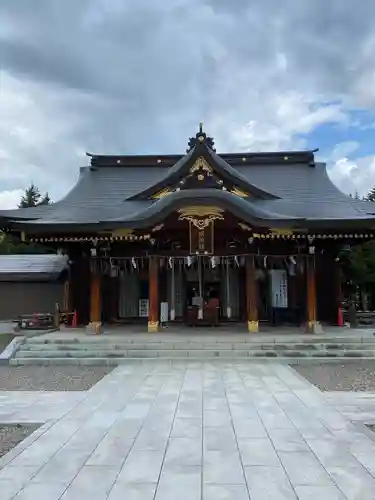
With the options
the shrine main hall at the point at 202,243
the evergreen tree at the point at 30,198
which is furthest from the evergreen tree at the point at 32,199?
the shrine main hall at the point at 202,243

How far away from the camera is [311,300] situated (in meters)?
13.4

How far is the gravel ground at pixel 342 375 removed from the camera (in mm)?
7934

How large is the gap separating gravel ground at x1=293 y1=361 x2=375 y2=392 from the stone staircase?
0.43 metres

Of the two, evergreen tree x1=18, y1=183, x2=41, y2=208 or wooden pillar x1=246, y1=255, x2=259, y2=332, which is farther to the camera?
evergreen tree x1=18, y1=183, x2=41, y2=208

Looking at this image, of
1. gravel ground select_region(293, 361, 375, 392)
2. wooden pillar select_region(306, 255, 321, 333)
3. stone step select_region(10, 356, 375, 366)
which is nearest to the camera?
gravel ground select_region(293, 361, 375, 392)

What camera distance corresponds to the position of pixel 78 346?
1137 cm

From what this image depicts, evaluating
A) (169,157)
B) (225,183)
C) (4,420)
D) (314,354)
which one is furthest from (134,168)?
(4,420)

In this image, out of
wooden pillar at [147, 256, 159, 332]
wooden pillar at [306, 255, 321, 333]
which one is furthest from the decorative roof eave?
wooden pillar at [306, 255, 321, 333]

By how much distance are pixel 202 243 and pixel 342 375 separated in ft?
18.9

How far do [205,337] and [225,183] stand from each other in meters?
5.47

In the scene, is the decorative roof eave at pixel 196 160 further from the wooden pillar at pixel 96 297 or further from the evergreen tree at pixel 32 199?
the evergreen tree at pixel 32 199

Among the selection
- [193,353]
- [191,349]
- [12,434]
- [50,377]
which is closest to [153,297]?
[191,349]

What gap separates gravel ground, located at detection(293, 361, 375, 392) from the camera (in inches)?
312

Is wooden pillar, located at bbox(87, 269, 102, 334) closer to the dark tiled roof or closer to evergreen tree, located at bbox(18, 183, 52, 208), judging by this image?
the dark tiled roof
